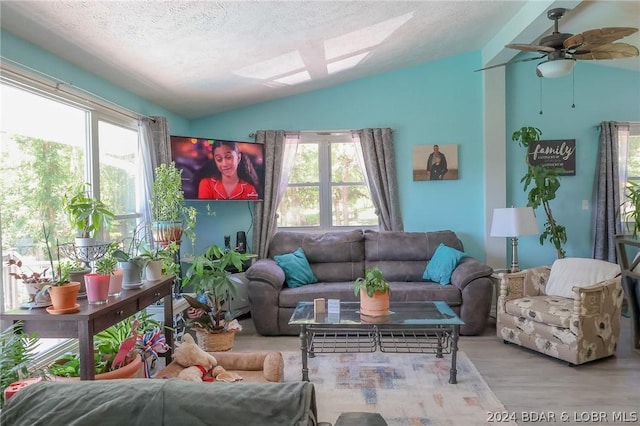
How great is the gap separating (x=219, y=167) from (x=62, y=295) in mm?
2546

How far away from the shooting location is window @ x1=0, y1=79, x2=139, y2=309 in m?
2.31

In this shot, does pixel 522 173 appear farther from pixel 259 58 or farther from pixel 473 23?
pixel 259 58

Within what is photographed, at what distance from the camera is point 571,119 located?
15.3 ft

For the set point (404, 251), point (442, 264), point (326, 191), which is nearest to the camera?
point (442, 264)

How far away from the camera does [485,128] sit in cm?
462

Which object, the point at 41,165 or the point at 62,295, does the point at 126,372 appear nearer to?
the point at 62,295

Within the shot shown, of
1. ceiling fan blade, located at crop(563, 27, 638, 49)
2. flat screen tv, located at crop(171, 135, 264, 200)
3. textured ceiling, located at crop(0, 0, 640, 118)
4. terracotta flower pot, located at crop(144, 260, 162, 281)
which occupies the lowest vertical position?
terracotta flower pot, located at crop(144, 260, 162, 281)

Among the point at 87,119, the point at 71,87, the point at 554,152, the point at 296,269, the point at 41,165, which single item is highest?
the point at 71,87

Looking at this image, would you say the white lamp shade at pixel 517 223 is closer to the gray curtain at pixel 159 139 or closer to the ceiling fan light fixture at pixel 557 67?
the ceiling fan light fixture at pixel 557 67

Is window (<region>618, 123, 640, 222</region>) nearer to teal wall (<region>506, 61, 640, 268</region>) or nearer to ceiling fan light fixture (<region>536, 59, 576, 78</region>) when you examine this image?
teal wall (<region>506, 61, 640, 268</region>)

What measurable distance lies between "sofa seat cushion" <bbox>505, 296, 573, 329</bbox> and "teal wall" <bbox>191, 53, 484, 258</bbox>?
131 cm

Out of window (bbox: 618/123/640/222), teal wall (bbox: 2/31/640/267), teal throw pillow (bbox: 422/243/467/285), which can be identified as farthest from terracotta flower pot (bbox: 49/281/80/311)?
window (bbox: 618/123/640/222)

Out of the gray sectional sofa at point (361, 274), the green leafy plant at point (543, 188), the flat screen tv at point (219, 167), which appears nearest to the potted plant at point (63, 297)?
the gray sectional sofa at point (361, 274)

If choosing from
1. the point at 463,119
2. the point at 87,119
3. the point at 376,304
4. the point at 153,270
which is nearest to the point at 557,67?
the point at 463,119
